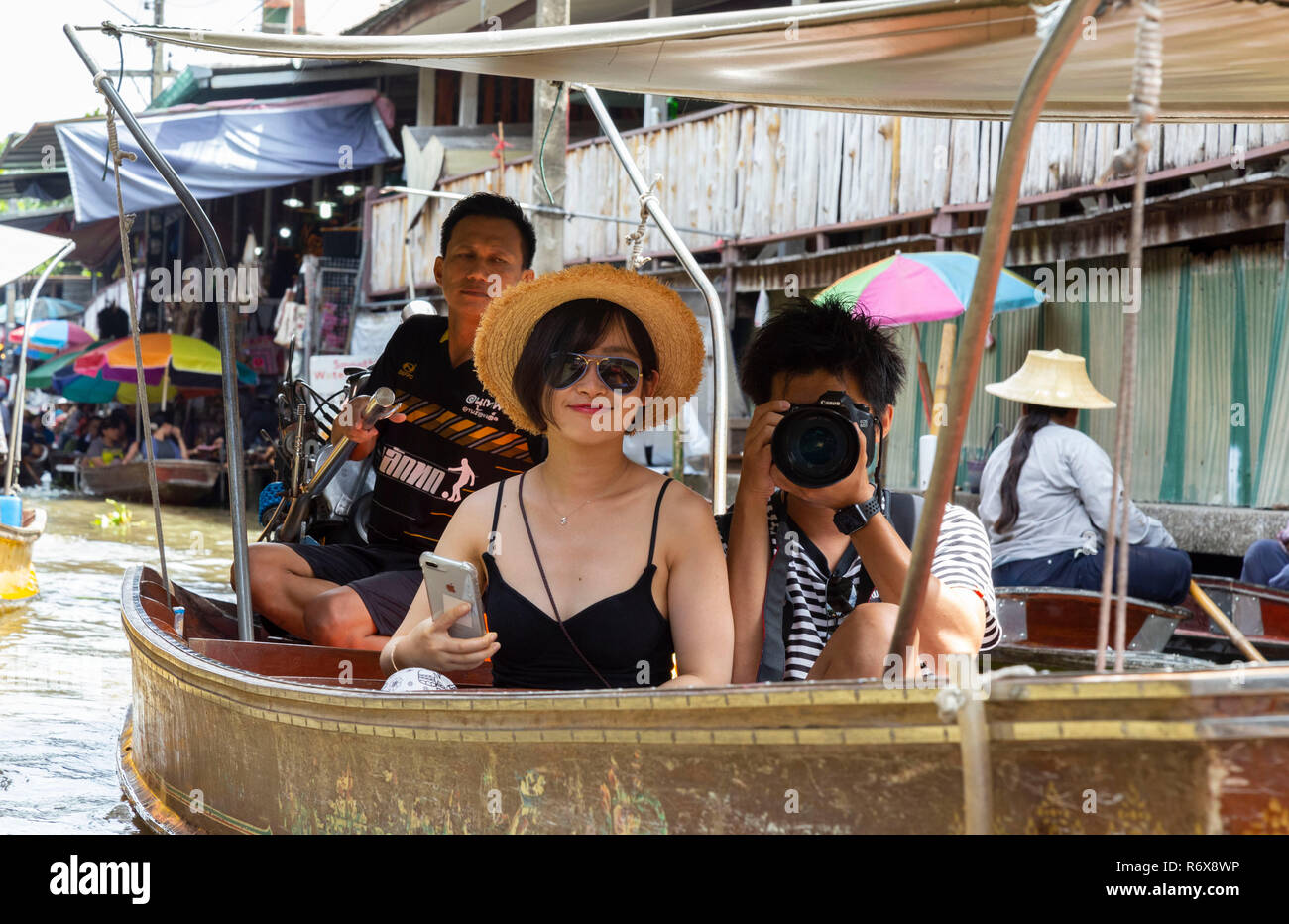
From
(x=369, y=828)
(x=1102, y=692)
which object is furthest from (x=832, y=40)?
(x=369, y=828)

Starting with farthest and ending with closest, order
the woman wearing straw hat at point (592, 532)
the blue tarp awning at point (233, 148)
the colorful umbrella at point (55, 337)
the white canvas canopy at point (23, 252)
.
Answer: the colorful umbrella at point (55, 337), the blue tarp awning at point (233, 148), the white canvas canopy at point (23, 252), the woman wearing straw hat at point (592, 532)

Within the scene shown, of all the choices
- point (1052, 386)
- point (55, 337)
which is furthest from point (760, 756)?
point (55, 337)

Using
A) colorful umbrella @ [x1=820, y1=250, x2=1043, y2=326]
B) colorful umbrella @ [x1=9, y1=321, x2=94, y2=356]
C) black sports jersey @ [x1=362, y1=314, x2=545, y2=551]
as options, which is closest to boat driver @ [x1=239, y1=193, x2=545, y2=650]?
black sports jersey @ [x1=362, y1=314, x2=545, y2=551]

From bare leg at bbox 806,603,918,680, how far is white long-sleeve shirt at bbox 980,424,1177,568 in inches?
140

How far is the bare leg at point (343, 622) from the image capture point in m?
3.89

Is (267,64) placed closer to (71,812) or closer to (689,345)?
(71,812)

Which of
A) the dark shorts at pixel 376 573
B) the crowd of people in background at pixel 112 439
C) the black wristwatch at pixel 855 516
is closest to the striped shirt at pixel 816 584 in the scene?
the black wristwatch at pixel 855 516

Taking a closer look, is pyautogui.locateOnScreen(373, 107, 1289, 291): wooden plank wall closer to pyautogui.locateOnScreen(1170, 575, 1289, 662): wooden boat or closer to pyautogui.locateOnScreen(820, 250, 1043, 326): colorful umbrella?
pyautogui.locateOnScreen(820, 250, 1043, 326): colorful umbrella

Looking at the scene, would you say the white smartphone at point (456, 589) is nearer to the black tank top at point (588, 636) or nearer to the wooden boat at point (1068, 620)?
the black tank top at point (588, 636)

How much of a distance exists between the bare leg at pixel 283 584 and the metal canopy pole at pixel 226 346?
227 millimetres

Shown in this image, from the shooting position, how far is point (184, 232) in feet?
76.4

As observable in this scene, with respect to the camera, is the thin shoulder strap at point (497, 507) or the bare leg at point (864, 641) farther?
the thin shoulder strap at point (497, 507)

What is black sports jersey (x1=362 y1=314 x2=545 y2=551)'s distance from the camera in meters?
3.99
